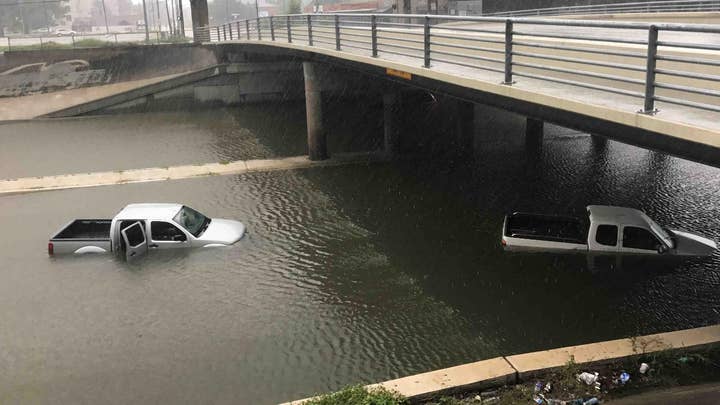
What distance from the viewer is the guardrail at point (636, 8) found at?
1224 inches

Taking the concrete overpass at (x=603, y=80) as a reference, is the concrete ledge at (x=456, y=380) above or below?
below

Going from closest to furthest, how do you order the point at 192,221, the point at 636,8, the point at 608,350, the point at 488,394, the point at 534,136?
the point at 488,394 → the point at 608,350 → the point at 192,221 → the point at 534,136 → the point at 636,8

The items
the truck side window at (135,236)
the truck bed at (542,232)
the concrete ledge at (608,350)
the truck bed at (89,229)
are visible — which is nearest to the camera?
the concrete ledge at (608,350)

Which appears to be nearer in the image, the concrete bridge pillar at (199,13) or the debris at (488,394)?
the debris at (488,394)

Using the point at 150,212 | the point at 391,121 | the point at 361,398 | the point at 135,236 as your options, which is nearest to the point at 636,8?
the point at 391,121

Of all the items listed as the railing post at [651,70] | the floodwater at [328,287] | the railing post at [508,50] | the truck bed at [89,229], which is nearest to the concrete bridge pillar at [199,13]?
the floodwater at [328,287]

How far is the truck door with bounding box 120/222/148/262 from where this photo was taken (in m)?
15.0

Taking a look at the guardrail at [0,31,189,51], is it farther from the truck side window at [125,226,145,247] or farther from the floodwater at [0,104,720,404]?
the truck side window at [125,226,145,247]

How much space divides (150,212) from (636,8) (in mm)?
29234

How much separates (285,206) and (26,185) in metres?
10.3

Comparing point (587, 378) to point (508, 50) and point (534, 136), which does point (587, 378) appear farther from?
point (534, 136)

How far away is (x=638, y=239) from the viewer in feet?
45.4

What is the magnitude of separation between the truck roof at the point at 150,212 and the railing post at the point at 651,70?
451 inches

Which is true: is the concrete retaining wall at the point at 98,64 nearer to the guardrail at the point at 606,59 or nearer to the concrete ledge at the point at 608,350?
the guardrail at the point at 606,59
